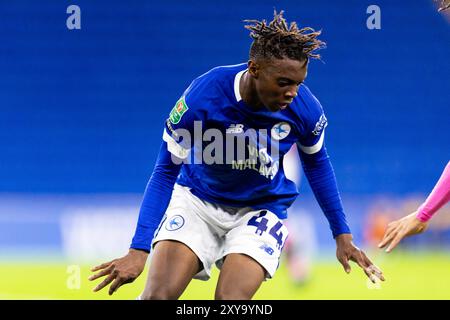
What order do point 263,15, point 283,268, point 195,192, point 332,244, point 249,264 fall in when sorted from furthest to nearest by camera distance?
point 263,15 < point 332,244 < point 283,268 < point 195,192 < point 249,264

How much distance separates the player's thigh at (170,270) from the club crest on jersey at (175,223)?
10 centimetres

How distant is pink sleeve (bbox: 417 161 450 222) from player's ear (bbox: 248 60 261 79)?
110cm

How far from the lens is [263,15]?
479 inches

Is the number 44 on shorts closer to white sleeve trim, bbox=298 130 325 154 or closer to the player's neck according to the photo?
white sleeve trim, bbox=298 130 325 154

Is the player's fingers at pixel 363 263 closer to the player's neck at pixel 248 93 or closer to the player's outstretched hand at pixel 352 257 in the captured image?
the player's outstretched hand at pixel 352 257

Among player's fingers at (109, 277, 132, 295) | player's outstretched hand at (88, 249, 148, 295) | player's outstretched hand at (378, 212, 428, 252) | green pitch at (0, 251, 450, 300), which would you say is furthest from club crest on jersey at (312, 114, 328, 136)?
green pitch at (0, 251, 450, 300)

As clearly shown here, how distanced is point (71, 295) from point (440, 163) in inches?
251

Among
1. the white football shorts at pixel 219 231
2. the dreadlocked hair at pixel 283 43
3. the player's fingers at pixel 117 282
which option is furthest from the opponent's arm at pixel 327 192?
the player's fingers at pixel 117 282

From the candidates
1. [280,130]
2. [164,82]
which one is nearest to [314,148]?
[280,130]

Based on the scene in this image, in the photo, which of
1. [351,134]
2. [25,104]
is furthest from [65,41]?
[351,134]

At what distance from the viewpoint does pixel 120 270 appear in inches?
168

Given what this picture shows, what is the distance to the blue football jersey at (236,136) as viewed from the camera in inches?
184

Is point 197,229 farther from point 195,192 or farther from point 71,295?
point 71,295

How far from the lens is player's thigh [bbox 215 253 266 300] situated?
14.4ft
